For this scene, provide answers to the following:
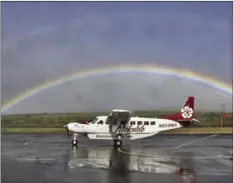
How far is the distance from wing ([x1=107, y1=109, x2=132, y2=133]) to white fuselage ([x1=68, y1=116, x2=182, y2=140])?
149mm

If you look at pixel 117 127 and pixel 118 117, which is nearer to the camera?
pixel 118 117

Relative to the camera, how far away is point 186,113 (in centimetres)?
3112

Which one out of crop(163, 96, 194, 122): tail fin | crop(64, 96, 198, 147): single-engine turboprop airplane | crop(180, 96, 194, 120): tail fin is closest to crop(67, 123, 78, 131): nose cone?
crop(64, 96, 198, 147): single-engine turboprop airplane

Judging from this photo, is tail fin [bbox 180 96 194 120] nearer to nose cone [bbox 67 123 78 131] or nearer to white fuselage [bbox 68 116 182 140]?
white fuselage [bbox 68 116 182 140]

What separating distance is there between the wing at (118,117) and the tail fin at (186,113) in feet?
18.1

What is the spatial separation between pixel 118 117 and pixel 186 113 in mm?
8165

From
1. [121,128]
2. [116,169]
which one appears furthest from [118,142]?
[116,169]

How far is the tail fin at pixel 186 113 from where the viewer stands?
30188 mm

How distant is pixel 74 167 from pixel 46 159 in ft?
11.4

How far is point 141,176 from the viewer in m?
13.3

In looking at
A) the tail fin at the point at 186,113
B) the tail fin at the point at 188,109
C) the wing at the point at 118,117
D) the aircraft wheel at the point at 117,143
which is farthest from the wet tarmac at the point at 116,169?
the tail fin at the point at 188,109

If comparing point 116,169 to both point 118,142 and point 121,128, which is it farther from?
point 121,128

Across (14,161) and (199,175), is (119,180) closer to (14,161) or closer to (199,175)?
(199,175)

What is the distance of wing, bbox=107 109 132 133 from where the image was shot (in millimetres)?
24625
